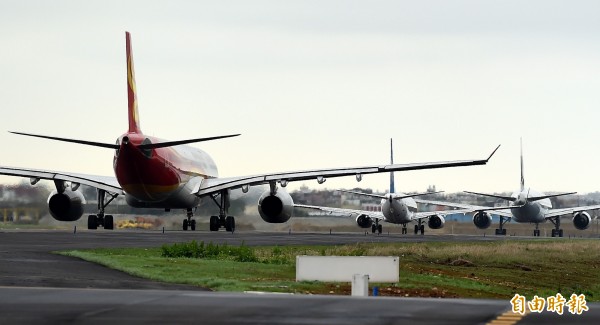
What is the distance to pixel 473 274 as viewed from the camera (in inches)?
1705

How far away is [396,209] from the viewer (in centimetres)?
10788

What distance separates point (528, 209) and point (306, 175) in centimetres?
5614

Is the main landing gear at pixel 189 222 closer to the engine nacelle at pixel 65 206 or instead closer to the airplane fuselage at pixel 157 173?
the airplane fuselage at pixel 157 173

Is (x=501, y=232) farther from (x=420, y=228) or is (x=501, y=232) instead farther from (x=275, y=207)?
(x=275, y=207)

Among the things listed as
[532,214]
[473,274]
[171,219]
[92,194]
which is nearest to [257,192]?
[171,219]

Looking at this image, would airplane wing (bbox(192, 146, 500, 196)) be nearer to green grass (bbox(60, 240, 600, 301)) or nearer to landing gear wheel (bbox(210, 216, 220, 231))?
landing gear wheel (bbox(210, 216, 220, 231))

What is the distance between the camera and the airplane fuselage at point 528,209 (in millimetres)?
112750

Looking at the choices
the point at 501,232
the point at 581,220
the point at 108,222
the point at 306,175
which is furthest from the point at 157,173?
the point at 581,220

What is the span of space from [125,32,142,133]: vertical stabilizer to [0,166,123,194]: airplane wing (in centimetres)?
465

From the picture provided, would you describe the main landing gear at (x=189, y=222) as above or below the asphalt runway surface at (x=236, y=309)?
above

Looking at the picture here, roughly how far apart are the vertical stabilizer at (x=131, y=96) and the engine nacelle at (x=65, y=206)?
18.6ft

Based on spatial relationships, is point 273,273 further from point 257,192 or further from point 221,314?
point 257,192

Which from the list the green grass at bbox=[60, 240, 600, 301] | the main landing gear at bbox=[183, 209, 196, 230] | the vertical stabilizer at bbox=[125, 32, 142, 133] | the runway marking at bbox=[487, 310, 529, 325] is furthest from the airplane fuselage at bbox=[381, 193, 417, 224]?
the runway marking at bbox=[487, 310, 529, 325]

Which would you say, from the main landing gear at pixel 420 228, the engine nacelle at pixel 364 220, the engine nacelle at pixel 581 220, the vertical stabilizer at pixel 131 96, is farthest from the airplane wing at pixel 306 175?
the engine nacelle at pixel 581 220
